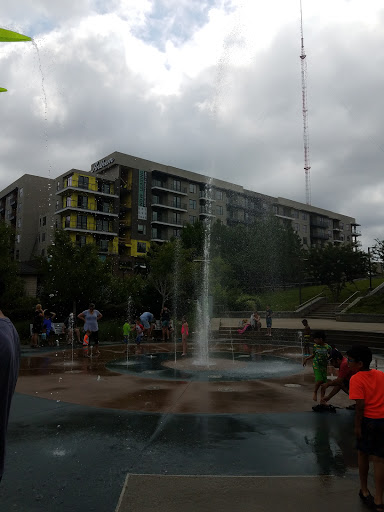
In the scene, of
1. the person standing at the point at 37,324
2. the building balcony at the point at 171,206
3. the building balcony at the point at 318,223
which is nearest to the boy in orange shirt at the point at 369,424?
the person standing at the point at 37,324

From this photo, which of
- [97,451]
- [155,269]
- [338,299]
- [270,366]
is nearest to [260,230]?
[338,299]

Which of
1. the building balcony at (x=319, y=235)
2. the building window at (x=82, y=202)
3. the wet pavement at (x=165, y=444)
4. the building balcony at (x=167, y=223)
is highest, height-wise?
the building balcony at (x=319, y=235)

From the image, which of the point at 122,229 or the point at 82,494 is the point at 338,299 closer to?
the point at 122,229

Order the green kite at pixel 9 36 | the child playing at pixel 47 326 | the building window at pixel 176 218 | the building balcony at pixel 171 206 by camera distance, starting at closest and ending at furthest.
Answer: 1. the green kite at pixel 9 36
2. the child playing at pixel 47 326
3. the building balcony at pixel 171 206
4. the building window at pixel 176 218

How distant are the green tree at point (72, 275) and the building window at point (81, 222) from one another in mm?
27668

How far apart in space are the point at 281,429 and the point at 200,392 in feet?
8.78

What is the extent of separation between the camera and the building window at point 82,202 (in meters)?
52.2

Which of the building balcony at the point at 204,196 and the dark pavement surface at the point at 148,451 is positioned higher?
the building balcony at the point at 204,196

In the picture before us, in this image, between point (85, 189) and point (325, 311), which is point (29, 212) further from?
point (325, 311)

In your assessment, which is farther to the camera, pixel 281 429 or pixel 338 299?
pixel 338 299

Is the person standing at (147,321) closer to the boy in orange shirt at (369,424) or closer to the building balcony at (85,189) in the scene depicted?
the boy in orange shirt at (369,424)

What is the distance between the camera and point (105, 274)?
78.5 feet

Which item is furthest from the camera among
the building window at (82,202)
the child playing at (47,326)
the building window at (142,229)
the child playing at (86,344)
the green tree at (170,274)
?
the building window at (142,229)

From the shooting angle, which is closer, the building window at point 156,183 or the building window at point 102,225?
the building window at point 102,225
